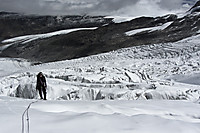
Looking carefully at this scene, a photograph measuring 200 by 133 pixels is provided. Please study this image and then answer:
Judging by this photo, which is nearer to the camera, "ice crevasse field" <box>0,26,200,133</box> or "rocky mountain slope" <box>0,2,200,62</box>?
"ice crevasse field" <box>0,26,200,133</box>

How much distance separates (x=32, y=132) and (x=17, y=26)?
11242cm

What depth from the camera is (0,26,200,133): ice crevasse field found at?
4.16m

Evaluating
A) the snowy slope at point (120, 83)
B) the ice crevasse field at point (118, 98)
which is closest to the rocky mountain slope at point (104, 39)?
the ice crevasse field at point (118, 98)

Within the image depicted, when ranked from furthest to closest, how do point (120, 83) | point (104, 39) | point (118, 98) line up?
point (104, 39)
point (120, 83)
point (118, 98)

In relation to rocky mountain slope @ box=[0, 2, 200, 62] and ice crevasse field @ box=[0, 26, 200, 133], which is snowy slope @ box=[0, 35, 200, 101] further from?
rocky mountain slope @ box=[0, 2, 200, 62]

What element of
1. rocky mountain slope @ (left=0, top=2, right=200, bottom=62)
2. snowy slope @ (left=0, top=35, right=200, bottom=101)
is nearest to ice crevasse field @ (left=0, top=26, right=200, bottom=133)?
snowy slope @ (left=0, top=35, right=200, bottom=101)

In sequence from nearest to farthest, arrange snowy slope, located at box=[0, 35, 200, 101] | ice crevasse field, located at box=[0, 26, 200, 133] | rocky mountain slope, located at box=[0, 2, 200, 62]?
ice crevasse field, located at box=[0, 26, 200, 133] → snowy slope, located at box=[0, 35, 200, 101] → rocky mountain slope, located at box=[0, 2, 200, 62]

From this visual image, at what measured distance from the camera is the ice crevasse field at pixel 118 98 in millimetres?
4160

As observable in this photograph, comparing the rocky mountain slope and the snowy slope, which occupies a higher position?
the rocky mountain slope

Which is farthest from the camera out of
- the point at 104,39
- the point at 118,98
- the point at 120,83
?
the point at 104,39

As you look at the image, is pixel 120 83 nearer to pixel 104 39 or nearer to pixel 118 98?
pixel 118 98

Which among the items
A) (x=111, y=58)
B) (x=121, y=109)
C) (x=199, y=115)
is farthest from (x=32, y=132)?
(x=111, y=58)

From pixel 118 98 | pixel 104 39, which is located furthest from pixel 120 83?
pixel 104 39

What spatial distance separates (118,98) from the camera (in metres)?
9.83
